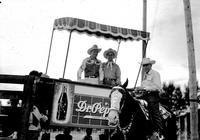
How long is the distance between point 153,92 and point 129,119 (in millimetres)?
987

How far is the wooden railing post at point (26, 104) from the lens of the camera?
5.03 metres

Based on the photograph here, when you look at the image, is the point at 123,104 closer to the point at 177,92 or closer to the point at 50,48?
the point at 50,48

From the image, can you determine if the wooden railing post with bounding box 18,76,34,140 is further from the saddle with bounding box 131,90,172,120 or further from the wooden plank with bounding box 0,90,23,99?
the saddle with bounding box 131,90,172,120

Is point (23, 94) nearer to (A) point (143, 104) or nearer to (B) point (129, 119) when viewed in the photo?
(B) point (129, 119)

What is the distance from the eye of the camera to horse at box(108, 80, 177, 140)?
5957 millimetres

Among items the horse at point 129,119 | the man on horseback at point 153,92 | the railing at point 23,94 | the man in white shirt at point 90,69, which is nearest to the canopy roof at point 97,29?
the man in white shirt at point 90,69

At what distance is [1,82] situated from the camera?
5.21 metres

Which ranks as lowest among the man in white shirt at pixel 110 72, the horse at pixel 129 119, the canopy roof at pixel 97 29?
the horse at pixel 129 119

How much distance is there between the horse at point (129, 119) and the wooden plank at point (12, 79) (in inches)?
75.0

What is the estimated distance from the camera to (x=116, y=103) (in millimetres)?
5617

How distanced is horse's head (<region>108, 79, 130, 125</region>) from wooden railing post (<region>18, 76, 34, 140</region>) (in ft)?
5.15

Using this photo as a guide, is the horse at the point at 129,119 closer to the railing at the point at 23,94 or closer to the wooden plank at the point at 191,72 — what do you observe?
the railing at the point at 23,94

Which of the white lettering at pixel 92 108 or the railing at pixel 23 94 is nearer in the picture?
the railing at pixel 23 94

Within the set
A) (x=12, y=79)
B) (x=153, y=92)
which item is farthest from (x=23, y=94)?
(x=153, y=92)
